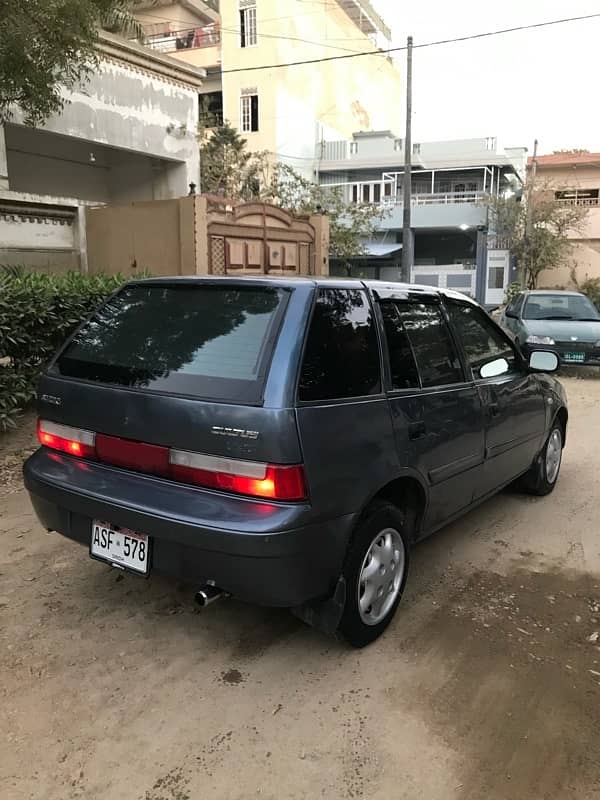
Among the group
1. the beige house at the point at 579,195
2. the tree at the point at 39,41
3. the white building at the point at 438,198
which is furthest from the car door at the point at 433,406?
the beige house at the point at 579,195

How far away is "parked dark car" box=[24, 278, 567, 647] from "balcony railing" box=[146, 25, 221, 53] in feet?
97.7

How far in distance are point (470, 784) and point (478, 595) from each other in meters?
1.39

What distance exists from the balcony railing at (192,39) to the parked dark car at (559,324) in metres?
23.1

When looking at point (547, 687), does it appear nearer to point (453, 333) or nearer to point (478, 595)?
point (478, 595)

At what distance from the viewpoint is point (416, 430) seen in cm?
311

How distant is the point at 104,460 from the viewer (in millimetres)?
2879

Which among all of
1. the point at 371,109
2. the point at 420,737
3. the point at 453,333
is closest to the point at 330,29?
the point at 371,109

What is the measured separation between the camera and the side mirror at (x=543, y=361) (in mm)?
4430

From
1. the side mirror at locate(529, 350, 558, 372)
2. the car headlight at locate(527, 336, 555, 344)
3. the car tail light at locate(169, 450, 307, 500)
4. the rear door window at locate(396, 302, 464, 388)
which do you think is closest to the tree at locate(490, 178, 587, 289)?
the car headlight at locate(527, 336, 555, 344)

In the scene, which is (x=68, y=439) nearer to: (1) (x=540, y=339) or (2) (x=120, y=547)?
(2) (x=120, y=547)

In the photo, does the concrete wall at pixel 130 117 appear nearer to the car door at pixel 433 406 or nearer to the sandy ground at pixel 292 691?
the car door at pixel 433 406

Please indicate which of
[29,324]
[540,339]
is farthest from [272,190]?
[29,324]

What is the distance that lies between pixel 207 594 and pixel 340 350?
1157mm

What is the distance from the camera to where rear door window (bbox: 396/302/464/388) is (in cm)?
332
